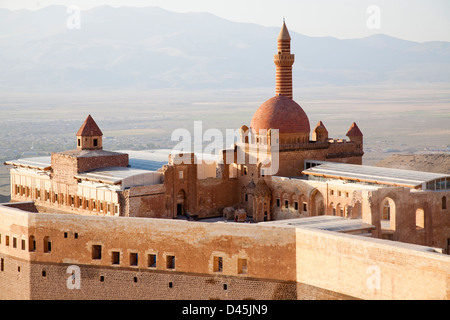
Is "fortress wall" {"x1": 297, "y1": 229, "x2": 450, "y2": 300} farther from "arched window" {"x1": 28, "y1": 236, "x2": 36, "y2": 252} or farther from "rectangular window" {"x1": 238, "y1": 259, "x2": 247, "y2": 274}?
"arched window" {"x1": 28, "y1": 236, "x2": 36, "y2": 252}

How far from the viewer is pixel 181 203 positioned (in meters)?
42.5

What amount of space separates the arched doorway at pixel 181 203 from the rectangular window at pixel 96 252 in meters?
7.73

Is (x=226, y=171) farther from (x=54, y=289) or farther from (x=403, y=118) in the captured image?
(x=403, y=118)

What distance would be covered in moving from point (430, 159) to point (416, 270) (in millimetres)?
60436

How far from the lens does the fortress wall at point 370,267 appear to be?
25984mm

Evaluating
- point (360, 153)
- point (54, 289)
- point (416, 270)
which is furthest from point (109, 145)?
point (416, 270)

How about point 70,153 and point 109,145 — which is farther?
point 109,145

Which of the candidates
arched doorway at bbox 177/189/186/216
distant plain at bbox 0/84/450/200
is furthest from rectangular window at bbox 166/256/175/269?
distant plain at bbox 0/84/450/200

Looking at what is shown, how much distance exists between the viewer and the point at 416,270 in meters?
26.5

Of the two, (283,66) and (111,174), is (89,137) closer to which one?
(111,174)

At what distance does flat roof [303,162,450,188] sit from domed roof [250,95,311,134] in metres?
2.70

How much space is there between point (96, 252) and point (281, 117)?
14218 mm

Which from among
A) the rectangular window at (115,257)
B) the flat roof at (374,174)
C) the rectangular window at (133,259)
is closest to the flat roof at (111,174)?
the rectangular window at (115,257)

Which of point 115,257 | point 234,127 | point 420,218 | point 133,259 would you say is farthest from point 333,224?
point 234,127
